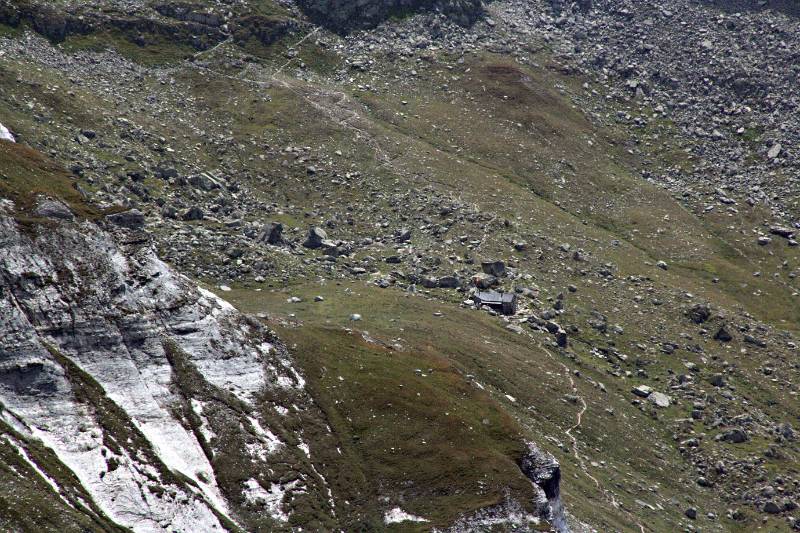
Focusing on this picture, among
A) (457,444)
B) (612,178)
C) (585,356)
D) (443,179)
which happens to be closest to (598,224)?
(612,178)

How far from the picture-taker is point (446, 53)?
173 m

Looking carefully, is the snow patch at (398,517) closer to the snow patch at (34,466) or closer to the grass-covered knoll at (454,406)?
the grass-covered knoll at (454,406)

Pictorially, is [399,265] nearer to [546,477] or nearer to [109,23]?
[546,477]

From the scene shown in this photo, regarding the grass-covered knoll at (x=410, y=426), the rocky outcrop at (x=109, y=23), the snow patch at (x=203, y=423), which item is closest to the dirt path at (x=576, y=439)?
the grass-covered knoll at (x=410, y=426)

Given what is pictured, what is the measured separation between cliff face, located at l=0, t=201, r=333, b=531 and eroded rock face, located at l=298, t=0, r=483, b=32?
112186mm

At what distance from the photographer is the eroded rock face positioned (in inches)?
6850

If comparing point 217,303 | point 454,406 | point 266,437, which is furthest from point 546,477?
point 217,303

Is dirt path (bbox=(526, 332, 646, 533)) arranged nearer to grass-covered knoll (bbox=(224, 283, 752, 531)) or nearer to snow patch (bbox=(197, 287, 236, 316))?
grass-covered knoll (bbox=(224, 283, 752, 531))

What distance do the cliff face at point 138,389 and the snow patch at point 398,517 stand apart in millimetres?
4128

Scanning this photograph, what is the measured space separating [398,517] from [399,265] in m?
54.9

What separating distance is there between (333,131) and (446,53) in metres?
39.8

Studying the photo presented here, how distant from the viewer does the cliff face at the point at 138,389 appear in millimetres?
55706

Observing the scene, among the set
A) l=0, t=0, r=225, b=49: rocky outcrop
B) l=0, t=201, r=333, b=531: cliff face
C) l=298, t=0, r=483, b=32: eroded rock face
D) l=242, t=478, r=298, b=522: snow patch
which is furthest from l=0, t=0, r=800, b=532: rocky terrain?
l=298, t=0, r=483, b=32: eroded rock face

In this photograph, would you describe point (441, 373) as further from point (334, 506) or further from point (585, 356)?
point (585, 356)
